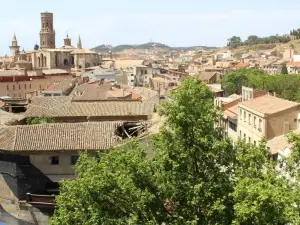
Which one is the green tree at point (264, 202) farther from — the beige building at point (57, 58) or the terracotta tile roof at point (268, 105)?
the beige building at point (57, 58)

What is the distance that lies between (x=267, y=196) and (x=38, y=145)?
21083 millimetres

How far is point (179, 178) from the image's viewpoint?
61.7ft

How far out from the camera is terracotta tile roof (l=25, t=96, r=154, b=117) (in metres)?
46.1

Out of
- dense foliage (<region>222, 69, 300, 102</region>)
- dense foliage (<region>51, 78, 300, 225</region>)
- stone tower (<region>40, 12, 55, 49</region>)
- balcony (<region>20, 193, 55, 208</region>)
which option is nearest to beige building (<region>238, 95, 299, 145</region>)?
balcony (<region>20, 193, 55, 208</region>)

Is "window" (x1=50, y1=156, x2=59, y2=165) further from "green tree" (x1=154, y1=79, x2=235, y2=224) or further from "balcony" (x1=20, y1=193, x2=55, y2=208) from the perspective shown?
"green tree" (x1=154, y1=79, x2=235, y2=224)

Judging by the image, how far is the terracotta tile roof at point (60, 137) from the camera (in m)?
33.7

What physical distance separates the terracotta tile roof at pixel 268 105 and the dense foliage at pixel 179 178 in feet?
79.7

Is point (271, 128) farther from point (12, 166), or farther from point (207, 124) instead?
point (207, 124)

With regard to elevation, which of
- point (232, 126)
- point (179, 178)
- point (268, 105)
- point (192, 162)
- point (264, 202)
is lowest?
point (232, 126)

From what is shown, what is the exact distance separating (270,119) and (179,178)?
25.5 meters

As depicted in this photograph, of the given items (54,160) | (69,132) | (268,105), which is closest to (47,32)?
(268,105)

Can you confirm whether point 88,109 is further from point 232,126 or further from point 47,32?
point 47,32

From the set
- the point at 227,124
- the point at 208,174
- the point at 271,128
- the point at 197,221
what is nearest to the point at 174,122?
the point at 208,174

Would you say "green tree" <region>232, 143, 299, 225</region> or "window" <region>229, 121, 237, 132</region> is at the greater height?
"green tree" <region>232, 143, 299, 225</region>
